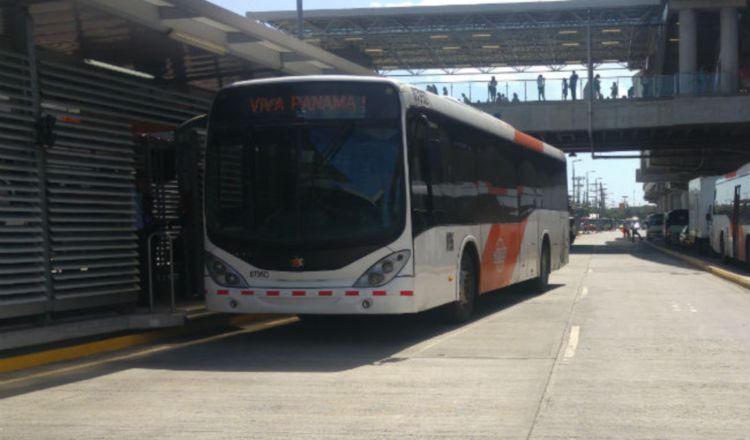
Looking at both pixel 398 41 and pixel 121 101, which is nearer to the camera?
pixel 121 101

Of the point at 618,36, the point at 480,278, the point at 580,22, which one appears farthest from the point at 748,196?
the point at 618,36

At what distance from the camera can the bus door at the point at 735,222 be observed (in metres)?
25.1

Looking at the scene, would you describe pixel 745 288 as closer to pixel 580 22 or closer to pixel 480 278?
pixel 480 278

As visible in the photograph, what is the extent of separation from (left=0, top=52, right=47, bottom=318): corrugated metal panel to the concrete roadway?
1368 mm

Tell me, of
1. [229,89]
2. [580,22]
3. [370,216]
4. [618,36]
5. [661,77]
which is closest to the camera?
[370,216]

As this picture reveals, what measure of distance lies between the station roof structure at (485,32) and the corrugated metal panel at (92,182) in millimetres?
36813

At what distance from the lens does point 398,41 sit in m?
52.7

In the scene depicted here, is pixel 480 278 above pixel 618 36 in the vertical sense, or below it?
below

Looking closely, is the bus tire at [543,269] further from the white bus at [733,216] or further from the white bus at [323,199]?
the white bus at [733,216]

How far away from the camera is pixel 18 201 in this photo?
10.5 meters

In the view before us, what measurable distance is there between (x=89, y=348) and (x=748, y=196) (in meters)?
19.4

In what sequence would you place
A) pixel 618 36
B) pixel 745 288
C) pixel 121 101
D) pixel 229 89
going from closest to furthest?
pixel 229 89 → pixel 121 101 → pixel 745 288 → pixel 618 36

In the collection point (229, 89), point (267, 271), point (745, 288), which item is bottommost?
point (745, 288)

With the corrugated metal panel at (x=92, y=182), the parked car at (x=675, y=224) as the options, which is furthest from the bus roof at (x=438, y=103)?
the parked car at (x=675, y=224)
